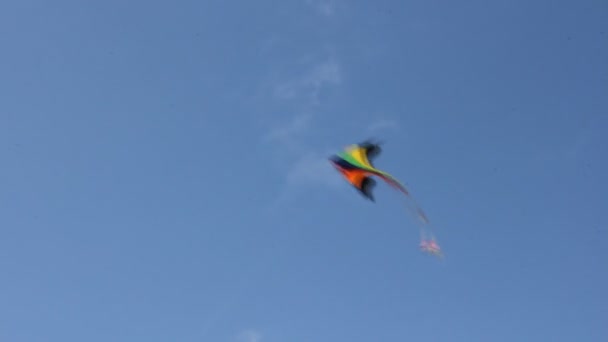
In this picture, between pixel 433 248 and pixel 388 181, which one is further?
pixel 388 181

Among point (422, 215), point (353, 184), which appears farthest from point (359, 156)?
point (422, 215)

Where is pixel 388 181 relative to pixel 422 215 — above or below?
above

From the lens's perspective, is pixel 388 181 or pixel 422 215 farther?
pixel 388 181

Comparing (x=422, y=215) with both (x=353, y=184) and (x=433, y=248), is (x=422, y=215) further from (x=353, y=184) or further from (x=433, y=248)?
(x=353, y=184)

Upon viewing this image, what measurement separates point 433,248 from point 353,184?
3797 millimetres

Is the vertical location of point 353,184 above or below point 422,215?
above

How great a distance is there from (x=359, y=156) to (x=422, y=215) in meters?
3.21

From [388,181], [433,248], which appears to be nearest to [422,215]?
[433,248]

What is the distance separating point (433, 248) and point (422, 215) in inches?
37.9

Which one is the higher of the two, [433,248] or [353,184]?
[353,184]

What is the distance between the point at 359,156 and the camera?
60.1 feet

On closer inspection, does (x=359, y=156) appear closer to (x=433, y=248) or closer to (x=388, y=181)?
(x=388, y=181)

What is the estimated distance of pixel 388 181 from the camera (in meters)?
17.9

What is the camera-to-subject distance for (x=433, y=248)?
612 inches
